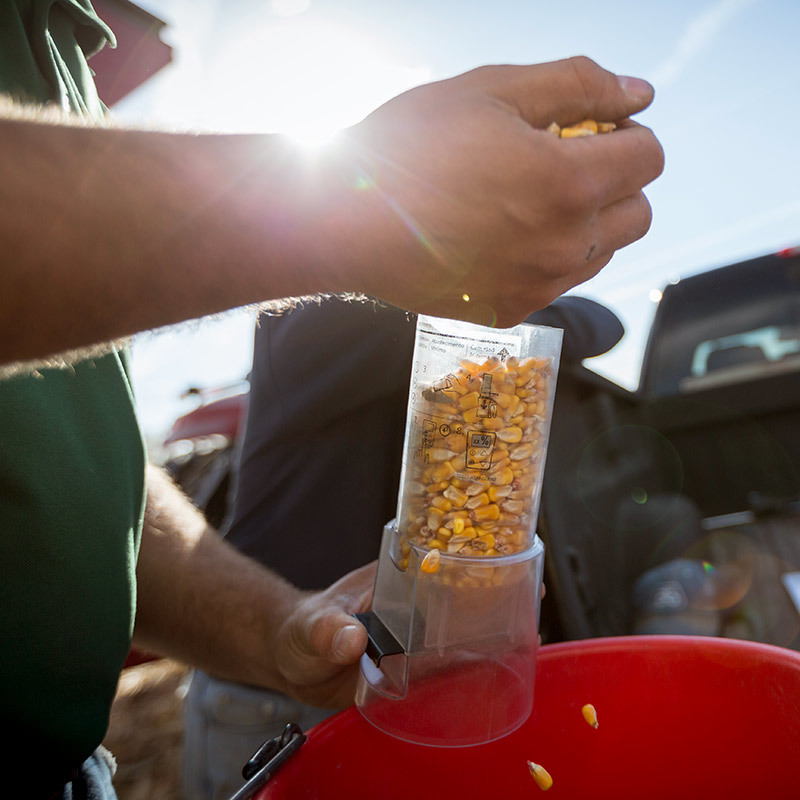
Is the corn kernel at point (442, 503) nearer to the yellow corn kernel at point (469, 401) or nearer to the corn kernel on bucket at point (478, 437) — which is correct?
the corn kernel on bucket at point (478, 437)

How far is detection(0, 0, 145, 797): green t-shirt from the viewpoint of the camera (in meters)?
0.69

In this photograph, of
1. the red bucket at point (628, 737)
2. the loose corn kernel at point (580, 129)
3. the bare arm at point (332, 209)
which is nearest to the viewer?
the bare arm at point (332, 209)

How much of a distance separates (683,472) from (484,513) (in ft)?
9.41

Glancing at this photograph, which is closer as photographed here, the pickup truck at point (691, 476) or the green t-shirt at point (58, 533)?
the green t-shirt at point (58, 533)

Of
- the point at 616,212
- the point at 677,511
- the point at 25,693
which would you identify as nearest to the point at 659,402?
the point at 677,511

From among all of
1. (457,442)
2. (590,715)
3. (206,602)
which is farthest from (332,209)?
(206,602)

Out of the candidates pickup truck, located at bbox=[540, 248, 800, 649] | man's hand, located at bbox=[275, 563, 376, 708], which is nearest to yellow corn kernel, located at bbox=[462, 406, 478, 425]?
man's hand, located at bbox=[275, 563, 376, 708]

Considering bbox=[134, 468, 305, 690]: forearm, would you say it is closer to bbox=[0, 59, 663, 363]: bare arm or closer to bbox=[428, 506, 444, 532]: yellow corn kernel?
bbox=[428, 506, 444, 532]: yellow corn kernel

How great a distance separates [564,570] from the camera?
1534 millimetres

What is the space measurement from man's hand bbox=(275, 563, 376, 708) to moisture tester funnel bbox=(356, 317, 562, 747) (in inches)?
1.8

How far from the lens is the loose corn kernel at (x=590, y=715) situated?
0.73 m

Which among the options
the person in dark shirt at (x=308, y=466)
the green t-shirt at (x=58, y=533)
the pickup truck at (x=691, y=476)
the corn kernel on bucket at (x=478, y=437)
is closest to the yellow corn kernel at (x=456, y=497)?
the corn kernel on bucket at (x=478, y=437)

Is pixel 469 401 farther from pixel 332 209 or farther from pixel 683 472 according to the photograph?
pixel 683 472

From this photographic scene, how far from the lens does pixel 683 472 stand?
3201 millimetres
